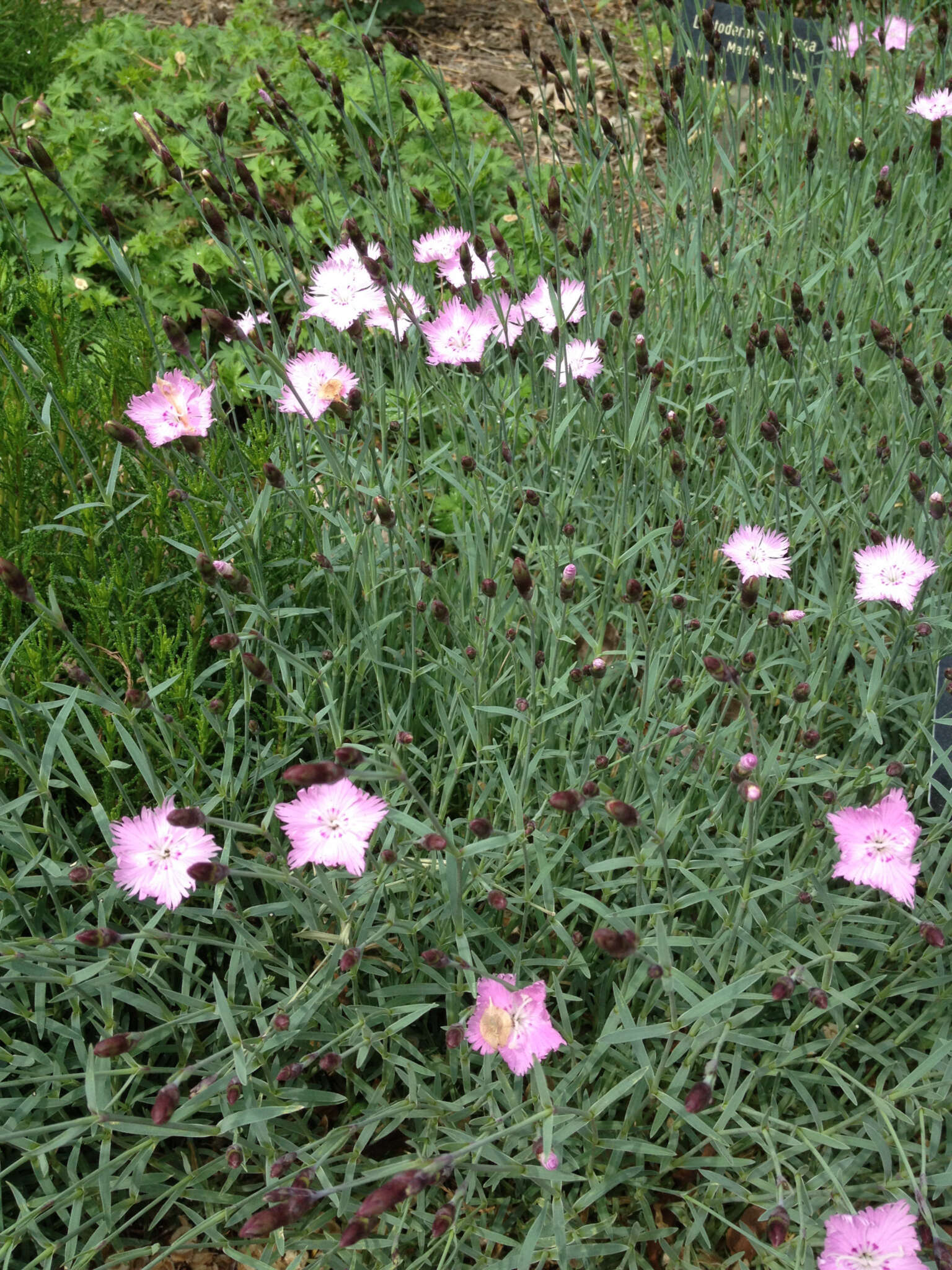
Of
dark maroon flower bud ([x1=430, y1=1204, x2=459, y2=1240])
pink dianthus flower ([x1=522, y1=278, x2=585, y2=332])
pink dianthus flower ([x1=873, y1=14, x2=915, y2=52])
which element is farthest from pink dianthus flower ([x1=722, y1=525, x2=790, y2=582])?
pink dianthus flower ([x1=873, y1=14, x2=915, y2=52])

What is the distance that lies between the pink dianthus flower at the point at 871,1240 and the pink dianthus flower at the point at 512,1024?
431 mm

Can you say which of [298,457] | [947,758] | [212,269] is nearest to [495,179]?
[212,269]

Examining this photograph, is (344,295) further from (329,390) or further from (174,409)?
(174,409)

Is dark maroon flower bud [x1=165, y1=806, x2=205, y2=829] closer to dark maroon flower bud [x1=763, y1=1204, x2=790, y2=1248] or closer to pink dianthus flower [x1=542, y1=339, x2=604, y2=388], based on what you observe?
dark maroon flower bud [x1=763, y1=1204, x2=790, y2=1248]

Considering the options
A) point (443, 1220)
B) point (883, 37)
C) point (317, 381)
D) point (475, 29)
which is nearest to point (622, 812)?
point (443, 1220)

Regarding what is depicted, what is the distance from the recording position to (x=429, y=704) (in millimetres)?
2242

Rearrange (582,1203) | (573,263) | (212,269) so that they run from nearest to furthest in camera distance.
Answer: (582,1203) < (573,263) < (212,269)

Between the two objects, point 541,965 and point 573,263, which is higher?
point 573,263

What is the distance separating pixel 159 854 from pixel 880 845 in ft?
3.40

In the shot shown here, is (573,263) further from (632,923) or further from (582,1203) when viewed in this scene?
(582,1203)

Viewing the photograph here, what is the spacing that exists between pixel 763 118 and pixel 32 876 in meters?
3.28

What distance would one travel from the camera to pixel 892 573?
1.81 meters

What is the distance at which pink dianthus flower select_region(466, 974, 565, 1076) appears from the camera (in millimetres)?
1436

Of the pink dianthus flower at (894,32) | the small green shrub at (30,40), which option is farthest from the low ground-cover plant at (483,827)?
the small green shrub at (30,40)
